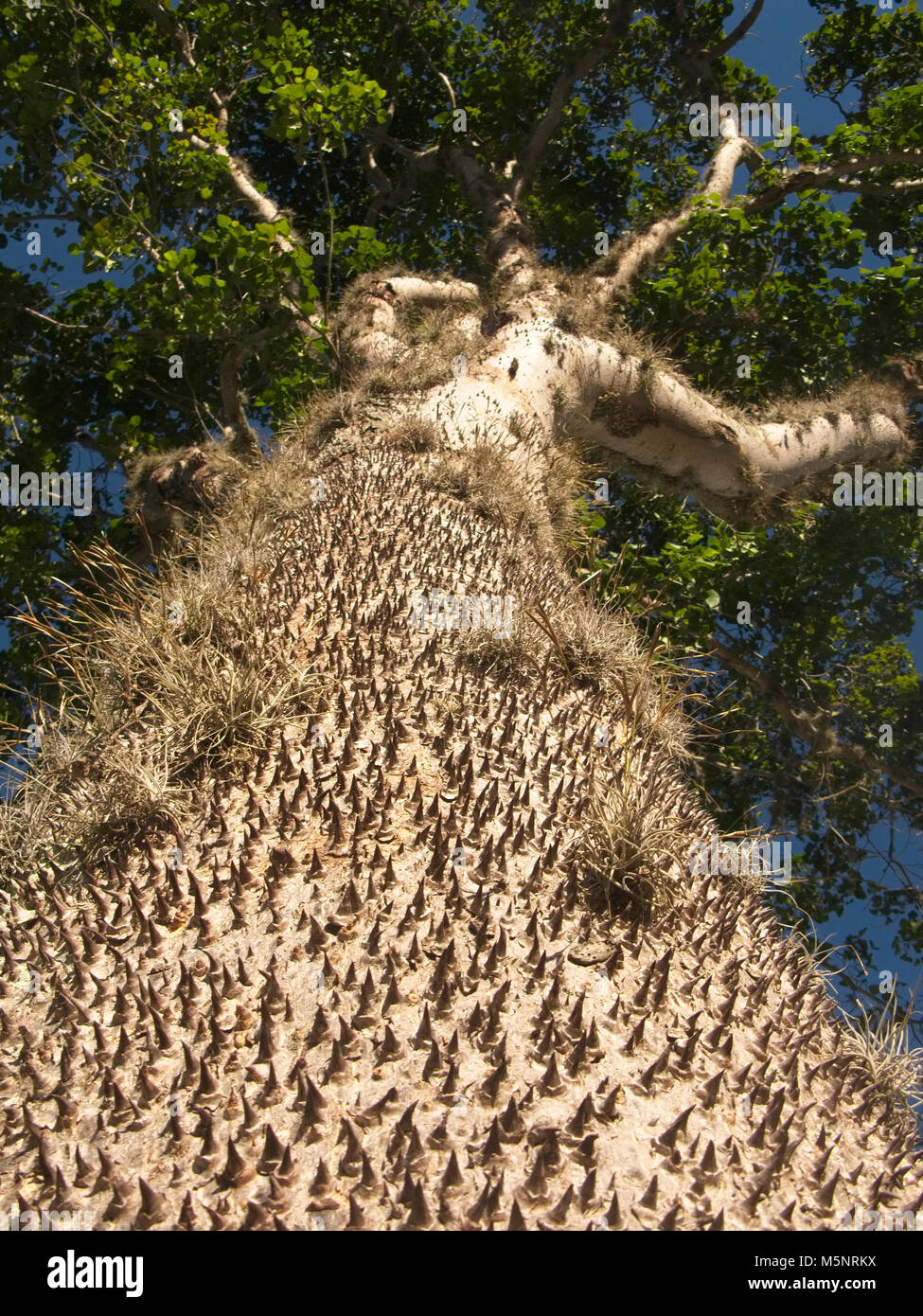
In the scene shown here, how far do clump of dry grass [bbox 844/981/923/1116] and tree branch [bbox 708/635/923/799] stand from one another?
874cm

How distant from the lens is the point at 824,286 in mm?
10328

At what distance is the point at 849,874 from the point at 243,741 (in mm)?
11185

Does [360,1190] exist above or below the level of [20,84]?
below

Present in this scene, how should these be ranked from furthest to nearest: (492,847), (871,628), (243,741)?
1. (871,628)
2. (243,741)
3. (492,847)

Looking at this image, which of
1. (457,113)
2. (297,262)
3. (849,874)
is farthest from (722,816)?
(457,113)

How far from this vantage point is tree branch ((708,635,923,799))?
10797mm

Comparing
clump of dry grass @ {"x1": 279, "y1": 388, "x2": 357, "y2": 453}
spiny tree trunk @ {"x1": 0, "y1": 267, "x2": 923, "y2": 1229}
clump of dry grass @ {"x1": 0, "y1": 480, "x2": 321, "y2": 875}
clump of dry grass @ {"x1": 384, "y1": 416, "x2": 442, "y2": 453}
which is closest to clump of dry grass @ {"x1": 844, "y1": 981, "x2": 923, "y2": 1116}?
spiny tree trunk @ {"x1": 0, "y1": 267, "x2": 923, "y2": 1229}

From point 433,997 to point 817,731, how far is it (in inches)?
399

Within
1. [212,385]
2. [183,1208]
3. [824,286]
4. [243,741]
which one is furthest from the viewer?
[212,385]

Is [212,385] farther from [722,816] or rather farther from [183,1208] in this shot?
[183,1208]

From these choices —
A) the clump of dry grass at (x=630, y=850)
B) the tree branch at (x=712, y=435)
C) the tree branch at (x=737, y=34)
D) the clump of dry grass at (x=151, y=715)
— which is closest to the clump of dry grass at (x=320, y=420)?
the tree branch at (x=712, y=435)

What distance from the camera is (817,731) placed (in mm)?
10867

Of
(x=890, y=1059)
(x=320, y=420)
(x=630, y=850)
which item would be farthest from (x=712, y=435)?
(x=890, y=1059)

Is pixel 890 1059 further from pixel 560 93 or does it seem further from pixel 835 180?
pixel 560 93
